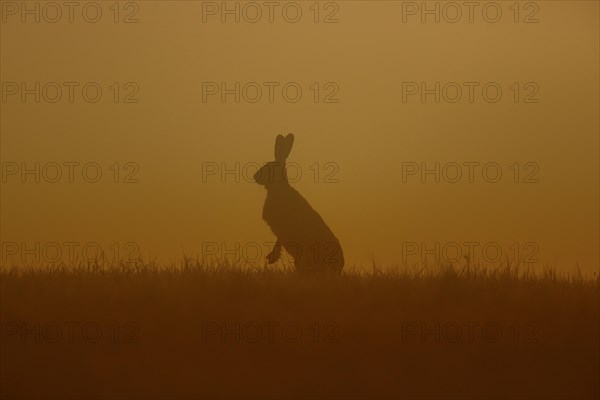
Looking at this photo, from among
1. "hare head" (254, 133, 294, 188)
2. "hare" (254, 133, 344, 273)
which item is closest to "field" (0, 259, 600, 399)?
"hare" (254, 133, 344, 273)

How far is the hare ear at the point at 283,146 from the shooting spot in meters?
4.80

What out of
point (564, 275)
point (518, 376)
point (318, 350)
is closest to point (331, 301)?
point (318, 350)

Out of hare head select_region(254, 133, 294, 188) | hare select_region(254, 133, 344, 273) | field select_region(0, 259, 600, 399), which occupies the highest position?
hare head select_region(254, 133, 294, 188)

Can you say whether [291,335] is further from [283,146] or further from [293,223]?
[283,146]

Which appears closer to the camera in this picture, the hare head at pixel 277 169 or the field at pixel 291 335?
the field at pixel 291 335

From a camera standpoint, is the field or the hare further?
the hare

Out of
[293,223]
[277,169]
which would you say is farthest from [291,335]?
[277,169]

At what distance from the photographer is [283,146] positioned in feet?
15.9

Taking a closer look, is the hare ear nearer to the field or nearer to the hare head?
the hare head

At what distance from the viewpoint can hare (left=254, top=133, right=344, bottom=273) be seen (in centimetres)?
470

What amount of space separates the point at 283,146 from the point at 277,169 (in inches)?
6.3

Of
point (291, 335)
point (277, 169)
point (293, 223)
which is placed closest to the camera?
point (291, 335)

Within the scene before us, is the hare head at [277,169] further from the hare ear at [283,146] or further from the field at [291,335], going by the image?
the field at [291,335]

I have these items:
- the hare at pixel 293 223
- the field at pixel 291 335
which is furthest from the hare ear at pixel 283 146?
the field at pixel 291 335
